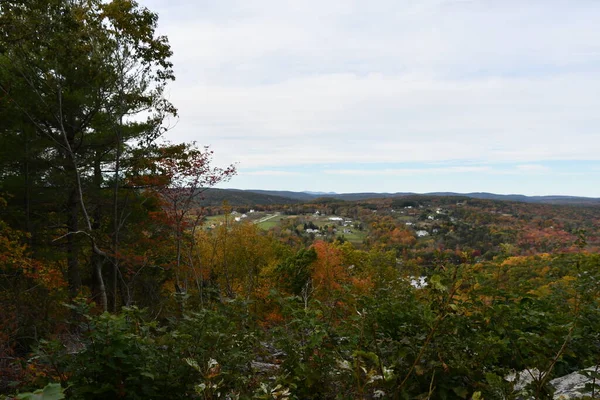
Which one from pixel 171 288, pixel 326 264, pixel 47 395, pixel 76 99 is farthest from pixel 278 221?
pixel 47 395

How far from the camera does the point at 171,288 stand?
68.2ft

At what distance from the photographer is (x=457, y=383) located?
2414 millimetres

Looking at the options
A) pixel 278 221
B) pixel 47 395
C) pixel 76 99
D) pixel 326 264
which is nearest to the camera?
pixel 47 395

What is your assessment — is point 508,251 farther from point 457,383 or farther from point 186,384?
point 186,384

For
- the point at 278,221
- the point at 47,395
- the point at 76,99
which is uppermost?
the point at 76,99

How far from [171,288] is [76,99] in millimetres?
12763

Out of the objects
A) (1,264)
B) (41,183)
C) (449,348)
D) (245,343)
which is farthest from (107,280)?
(449,348)

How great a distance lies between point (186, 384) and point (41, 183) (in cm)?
1266

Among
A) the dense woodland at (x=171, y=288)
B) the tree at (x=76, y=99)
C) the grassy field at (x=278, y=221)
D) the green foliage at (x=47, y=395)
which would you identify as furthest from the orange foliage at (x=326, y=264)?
the green foliage at (x=47, y=395)

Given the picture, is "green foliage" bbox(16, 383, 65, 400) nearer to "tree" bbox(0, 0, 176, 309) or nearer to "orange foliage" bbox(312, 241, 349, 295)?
"tree" bbox(0, 0, 176, 309)

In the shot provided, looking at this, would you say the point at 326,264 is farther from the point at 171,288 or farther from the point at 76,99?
the point at 76,99

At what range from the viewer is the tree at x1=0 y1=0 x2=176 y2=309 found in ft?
28.9

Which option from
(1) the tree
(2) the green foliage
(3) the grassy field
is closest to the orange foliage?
(3) the grassy field

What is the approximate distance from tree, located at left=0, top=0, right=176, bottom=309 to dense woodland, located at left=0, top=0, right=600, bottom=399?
6 centimetres
